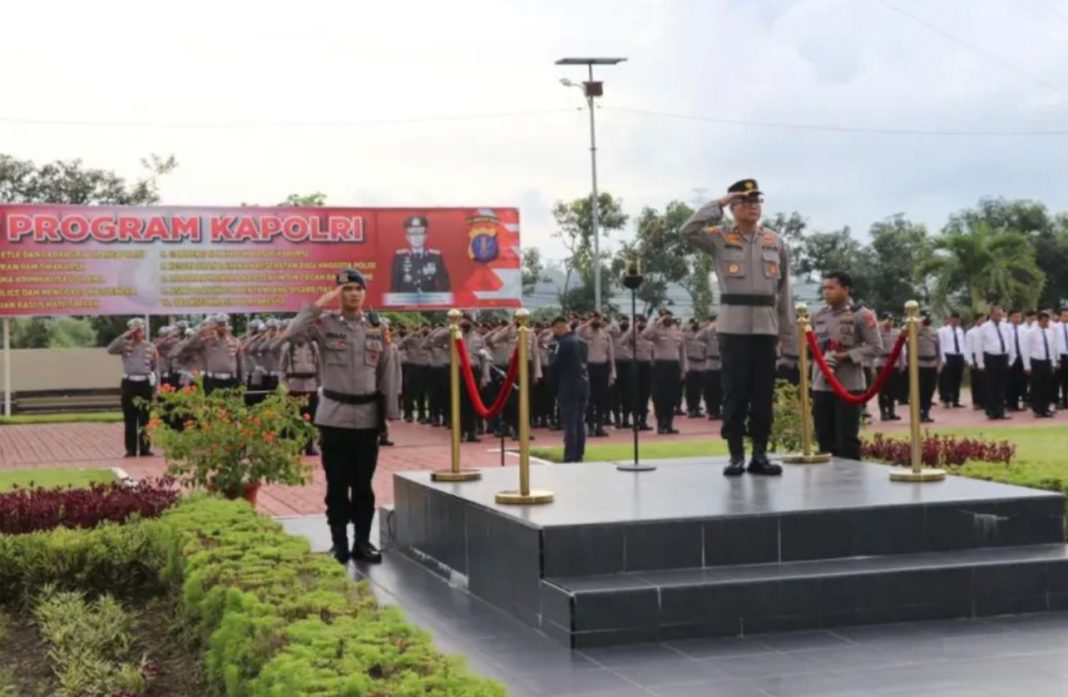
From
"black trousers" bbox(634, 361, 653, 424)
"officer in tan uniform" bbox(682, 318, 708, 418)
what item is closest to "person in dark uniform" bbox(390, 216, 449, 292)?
"black trousers" bbox(634, 361, 653, 424)

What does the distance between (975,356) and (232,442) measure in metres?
15.6

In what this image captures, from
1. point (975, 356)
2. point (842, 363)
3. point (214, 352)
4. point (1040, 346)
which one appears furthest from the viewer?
point (975, 356)

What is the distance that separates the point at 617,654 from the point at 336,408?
9.48 feet

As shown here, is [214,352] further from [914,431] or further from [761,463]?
[914,431]

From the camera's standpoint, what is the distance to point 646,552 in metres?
6.30

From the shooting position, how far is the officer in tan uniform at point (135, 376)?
16328 mm

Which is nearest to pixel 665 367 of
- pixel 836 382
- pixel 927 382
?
pixel 927 382

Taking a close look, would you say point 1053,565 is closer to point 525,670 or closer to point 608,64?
point 525,670

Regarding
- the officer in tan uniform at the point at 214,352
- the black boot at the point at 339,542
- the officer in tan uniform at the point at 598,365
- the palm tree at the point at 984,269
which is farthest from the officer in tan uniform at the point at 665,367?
the palm tree at the point at 984,269

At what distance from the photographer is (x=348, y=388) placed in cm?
792

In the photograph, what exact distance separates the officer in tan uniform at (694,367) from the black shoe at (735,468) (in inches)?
545

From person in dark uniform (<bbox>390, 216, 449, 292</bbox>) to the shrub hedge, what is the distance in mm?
15419

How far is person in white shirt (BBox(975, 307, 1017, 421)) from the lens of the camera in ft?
67.2

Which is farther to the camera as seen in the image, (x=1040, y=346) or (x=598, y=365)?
(x=1040, y=346)
